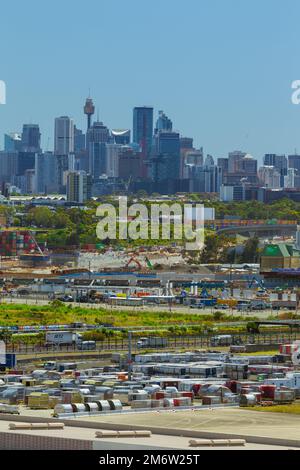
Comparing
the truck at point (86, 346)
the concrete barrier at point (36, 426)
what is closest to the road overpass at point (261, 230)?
the truck at point (86, 346)

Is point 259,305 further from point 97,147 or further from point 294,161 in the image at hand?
point 294,161

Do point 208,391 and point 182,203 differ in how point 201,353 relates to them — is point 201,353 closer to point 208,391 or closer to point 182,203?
point 208,391

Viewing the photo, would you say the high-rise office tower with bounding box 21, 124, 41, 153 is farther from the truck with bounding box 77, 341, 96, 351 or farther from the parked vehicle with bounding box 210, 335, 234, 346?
the truck with bounding box 77, 341, 96, 351

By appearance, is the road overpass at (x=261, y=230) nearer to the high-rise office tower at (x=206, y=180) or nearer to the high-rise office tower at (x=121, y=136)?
the high-rise office tower at (x=206, y=180)

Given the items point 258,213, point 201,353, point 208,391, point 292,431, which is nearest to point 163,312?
point 201,353

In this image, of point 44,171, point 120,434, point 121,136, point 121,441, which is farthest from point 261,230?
point 121,136

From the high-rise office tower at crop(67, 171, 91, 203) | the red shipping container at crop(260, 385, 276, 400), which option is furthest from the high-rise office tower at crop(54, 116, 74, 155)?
the red shipping container at crop(260, 385, 276, 400)
